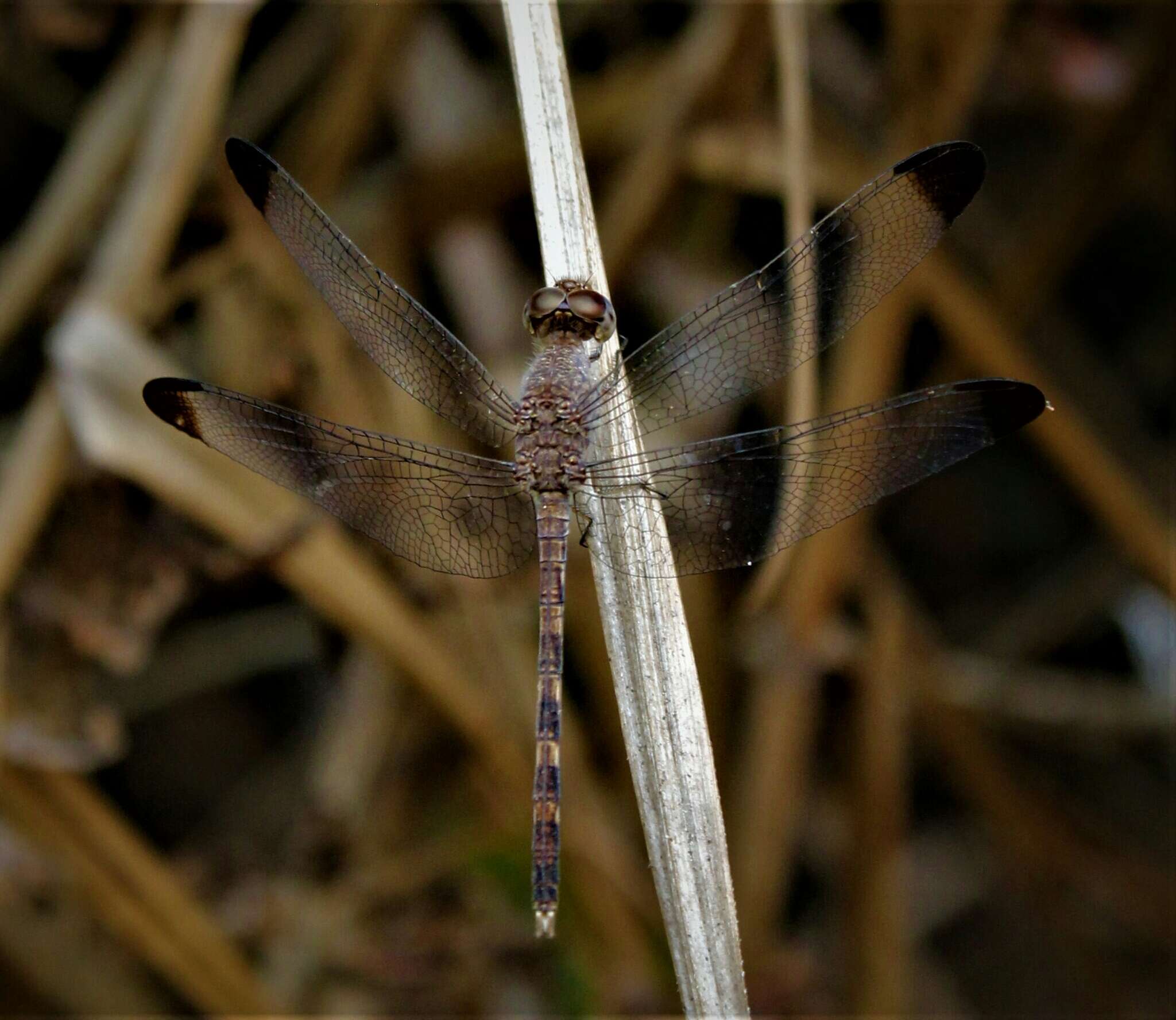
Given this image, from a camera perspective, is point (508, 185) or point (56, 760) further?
point (508, 185)

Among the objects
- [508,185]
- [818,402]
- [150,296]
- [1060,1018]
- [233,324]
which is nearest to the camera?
[150,296]

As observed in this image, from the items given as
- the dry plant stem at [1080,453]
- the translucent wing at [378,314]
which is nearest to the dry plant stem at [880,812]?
the dry plant stem at [1080,453]

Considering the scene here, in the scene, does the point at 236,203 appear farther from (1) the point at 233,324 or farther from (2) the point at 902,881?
(2) the point at 902,881

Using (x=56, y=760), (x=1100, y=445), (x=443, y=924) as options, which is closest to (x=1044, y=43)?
(x=1100, y=445)

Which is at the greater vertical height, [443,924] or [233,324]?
[233,324]

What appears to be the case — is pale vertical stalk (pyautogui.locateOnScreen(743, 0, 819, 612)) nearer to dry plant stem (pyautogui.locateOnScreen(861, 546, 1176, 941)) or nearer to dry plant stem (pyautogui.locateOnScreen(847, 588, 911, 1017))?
dry plant stem (pyautogui.locateOnScreen(847, 588, 911, 1017))

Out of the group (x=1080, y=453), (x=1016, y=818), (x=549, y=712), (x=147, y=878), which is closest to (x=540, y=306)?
(x=549, y=712)

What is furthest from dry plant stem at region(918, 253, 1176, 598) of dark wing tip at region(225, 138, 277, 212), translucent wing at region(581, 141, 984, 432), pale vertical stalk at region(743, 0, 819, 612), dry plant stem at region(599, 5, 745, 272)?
dark wing tip at region(225, 138, 277, 212)

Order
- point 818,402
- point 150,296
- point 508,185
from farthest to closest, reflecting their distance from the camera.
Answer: point 508,185
point 818,402
point 150,296
